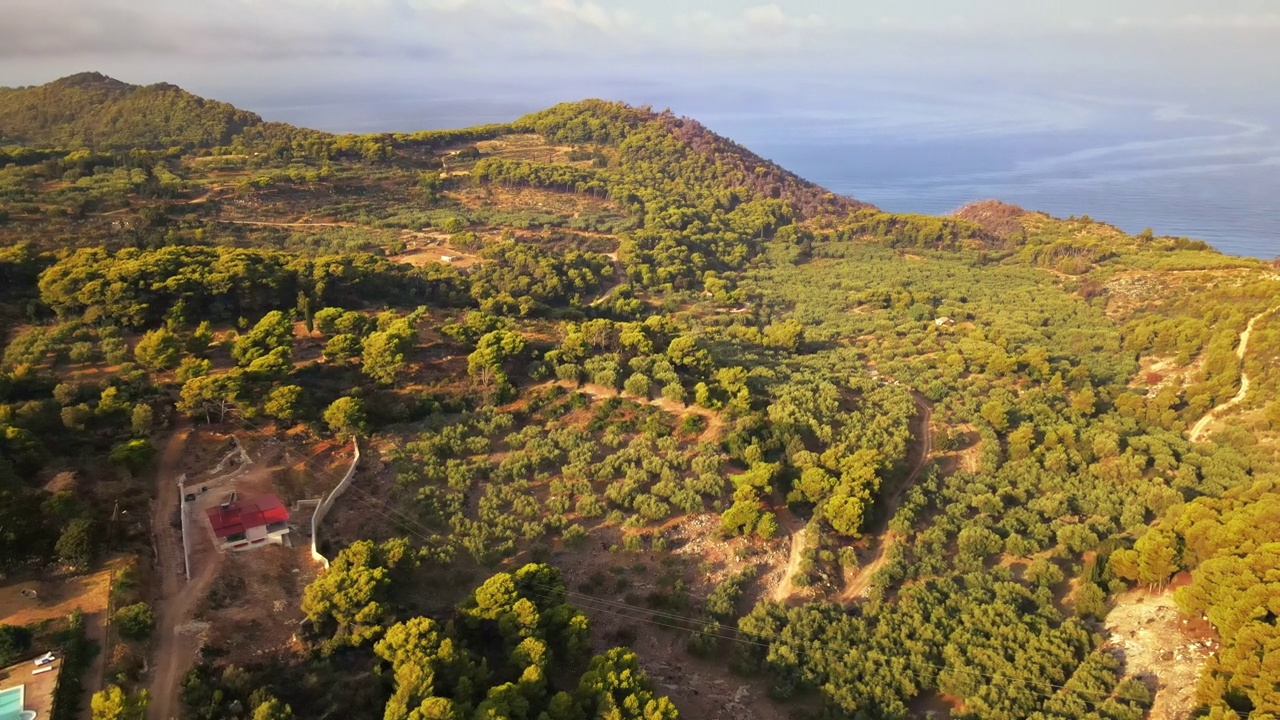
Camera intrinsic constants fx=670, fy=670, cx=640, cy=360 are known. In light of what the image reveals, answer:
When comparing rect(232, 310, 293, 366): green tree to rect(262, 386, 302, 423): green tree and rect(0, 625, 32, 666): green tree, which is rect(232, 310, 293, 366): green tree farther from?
rect(0, 625, 32, 666): green tree

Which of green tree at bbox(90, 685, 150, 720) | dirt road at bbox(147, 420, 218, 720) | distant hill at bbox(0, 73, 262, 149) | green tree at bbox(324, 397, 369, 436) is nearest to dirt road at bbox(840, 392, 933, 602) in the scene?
green tree at bbox(324, 397, 369, 436)

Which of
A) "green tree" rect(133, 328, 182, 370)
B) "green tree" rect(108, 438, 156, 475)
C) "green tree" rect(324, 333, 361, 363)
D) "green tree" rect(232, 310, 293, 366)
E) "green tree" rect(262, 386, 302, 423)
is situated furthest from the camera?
"green tree" rect(324, 333, 361, 363)

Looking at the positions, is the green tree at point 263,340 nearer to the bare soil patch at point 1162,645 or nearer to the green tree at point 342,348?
the green tree at point 342,348

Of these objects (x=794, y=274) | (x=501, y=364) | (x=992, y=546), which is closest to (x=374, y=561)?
(x=501, y=364)

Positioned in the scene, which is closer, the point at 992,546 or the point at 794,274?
the point at 992,546

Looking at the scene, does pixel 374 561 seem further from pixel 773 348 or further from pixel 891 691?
pixel 773 348

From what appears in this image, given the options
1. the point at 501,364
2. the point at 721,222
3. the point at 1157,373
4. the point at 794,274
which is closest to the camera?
the point at 501,364
